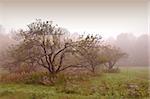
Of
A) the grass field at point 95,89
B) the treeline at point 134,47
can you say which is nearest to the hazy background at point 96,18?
the treeline at point 134,47

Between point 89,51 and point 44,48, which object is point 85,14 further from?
point 44,48

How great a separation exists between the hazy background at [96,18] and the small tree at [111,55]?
0.04m

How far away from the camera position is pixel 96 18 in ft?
6.97

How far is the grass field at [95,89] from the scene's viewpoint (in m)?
2.01

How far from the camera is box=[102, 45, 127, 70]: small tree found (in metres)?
2.08

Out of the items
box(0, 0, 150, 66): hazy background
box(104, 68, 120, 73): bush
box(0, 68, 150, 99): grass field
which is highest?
box(0, 0, 150, 66): hazy background

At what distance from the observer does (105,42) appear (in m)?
2.11

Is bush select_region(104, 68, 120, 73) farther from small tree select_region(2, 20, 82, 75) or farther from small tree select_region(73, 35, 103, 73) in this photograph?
small tree select_region(2, 20, 82, 75)

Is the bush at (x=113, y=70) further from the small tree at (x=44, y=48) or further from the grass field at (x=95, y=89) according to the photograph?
the small tree at (x=44, y=48)

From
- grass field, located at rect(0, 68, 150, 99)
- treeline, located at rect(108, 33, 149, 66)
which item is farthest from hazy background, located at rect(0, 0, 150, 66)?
grass field, located at rect(0, 68, 150, 99)

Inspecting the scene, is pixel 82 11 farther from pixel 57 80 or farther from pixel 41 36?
pixel 57 80

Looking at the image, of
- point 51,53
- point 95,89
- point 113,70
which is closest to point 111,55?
point 113,70

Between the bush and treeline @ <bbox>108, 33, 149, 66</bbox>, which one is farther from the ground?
treeline @ <bbox>108, 33, 149, 66</bbox>

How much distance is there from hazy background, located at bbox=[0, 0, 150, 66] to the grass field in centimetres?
13
